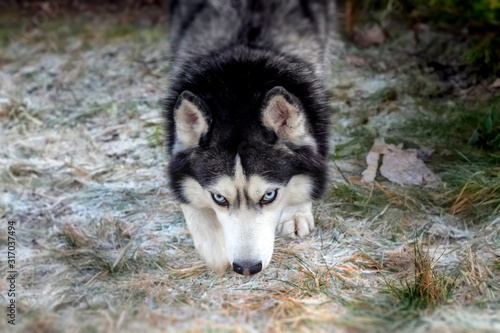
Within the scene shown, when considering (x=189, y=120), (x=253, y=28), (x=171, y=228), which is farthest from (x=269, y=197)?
(x=253, y=28)

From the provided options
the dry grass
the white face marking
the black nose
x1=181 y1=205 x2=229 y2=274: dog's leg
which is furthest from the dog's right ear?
the dry grass

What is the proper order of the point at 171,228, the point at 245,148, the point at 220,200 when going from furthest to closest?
the point at 171,228, the point at 220,200, the point at 245,148

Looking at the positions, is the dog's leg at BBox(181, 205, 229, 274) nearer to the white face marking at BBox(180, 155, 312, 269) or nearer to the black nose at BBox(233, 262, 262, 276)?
the white face marking at BBox(180, 155, 312, 269)

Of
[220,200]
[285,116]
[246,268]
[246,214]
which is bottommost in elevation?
[246,268]

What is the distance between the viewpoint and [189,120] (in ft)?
12.5

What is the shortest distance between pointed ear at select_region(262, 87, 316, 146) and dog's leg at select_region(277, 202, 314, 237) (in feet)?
2.65

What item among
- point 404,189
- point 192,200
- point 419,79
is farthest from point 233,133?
point 419,79

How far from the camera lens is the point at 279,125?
3.79 m

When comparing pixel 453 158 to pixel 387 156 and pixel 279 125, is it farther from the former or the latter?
pixel 279 125

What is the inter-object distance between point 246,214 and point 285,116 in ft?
2.35

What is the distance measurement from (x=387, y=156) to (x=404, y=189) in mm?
501

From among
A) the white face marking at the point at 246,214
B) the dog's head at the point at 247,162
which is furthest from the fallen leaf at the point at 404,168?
the white face marking at the point at 246,214

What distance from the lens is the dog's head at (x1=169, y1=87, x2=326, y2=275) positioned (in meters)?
3.64

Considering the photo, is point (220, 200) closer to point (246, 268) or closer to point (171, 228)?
point (246, 268)
